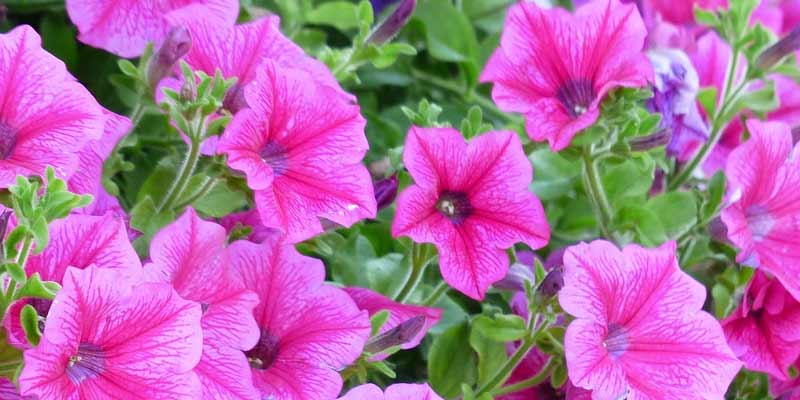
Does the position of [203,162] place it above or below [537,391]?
above

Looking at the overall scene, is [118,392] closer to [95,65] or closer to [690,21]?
[95,65]

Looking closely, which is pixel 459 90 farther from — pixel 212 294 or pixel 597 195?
pixel 212 294

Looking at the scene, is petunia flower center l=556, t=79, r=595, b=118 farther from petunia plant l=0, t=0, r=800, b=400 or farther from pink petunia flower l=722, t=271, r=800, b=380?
pink petunia flower l=722, t=271, r=800, b=380

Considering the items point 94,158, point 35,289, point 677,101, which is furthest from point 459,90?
point 35,289

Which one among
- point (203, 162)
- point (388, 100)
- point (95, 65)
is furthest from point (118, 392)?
point (388, 100)

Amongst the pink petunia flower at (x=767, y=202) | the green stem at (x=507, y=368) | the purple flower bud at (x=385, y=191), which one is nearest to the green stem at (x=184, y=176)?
the purple flower bud at (x=385, y=191)

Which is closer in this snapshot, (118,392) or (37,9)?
(118,392)
